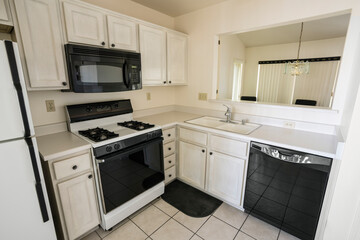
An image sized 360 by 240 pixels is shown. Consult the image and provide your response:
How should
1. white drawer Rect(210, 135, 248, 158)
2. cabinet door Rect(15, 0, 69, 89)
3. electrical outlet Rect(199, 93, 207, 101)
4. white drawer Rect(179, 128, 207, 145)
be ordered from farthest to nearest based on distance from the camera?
electrical outlet Rect(199, 93, 207, 101)
white drawer Rect(179, 128, 207, 145)
white drawer Rect(210, 135, 248, 158)
cabinet door Rect(15, 0, 69, 89)

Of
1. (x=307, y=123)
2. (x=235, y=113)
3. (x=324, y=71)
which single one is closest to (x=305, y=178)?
(x=307, y=123)

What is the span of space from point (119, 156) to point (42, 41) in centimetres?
118

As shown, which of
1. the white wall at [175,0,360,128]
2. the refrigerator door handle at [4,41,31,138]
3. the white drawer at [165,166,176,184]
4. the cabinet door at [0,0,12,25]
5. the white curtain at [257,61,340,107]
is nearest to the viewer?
the refrigerator door handle at [4,41,31,138]

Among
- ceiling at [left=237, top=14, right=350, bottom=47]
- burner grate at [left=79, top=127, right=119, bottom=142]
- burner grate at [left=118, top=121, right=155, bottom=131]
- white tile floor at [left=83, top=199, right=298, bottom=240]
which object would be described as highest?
ceiling at [left=237, top=14, right=350, bottom=47]

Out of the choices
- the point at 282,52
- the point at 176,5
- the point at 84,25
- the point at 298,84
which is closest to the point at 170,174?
the point at 84,25

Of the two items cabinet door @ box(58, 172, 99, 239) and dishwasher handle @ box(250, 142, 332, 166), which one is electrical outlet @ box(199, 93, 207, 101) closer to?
dishwasher handle @ box(250, 142, 332, 166)

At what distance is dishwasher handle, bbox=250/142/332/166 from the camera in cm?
Result: 138

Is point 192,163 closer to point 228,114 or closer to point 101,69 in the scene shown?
point 228,114

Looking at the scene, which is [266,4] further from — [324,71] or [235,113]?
[324,71]

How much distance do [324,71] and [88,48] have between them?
552cm

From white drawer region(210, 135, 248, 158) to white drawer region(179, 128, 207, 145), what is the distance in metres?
0.11

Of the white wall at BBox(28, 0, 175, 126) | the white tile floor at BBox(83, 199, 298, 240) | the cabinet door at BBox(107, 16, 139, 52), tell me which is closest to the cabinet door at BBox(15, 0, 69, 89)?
Result: the white wall at BBox(28, 0, 175, 126)

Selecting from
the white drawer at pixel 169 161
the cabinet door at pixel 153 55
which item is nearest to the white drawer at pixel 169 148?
the white drawer at pixel 169 161

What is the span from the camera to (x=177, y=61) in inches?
103
